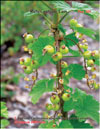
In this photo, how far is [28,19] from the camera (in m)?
3.16

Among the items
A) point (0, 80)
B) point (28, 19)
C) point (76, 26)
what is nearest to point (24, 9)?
point (28, 19)

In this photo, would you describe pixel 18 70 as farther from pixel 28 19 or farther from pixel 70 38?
pixel 70 38

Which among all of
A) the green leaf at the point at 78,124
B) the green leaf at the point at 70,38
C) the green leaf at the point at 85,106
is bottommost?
the green leaf at the point at 78,124

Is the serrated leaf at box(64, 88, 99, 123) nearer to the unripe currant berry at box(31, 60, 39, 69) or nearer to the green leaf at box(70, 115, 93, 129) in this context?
the green leaf at box(70, 115, 93, 129)

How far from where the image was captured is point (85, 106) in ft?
3.31

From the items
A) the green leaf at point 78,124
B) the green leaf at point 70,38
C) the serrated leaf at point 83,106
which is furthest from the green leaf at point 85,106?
the green leaf at point 70,38

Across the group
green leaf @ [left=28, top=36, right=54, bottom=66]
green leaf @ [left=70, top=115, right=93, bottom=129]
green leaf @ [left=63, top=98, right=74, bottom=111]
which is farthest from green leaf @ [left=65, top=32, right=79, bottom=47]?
green leaf @ [left=70, top=115, right=93, bottom=129]

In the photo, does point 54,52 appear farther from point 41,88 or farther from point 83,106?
point 83,106

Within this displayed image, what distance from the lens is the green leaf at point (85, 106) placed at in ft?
3.17

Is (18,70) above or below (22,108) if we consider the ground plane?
above

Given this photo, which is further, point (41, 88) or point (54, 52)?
point (41, 88)

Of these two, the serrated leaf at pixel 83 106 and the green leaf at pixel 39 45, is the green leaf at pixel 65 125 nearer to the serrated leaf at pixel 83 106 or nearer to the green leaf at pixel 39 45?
the serrated leaf at pixel 83 106

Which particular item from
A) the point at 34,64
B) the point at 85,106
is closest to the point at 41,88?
the point at 34,64

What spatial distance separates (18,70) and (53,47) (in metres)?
2.07
